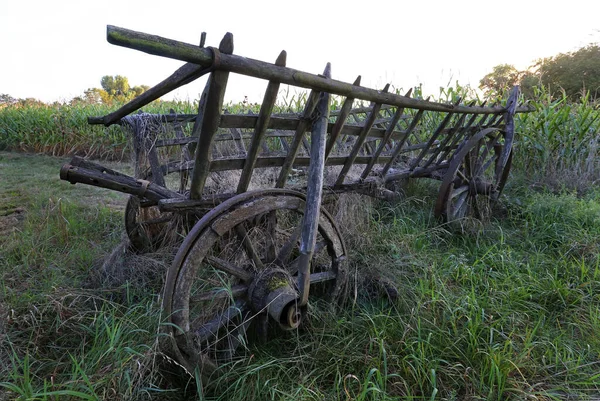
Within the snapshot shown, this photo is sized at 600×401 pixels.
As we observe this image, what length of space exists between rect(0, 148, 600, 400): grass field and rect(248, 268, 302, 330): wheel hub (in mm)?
161

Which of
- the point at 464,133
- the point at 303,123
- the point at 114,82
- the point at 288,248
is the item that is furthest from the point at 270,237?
the point at 114,82

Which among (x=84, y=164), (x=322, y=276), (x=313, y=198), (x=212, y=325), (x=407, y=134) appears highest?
(x=407, y=134)

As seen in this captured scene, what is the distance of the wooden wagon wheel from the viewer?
11.2ft

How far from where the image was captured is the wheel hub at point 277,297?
1.85 meters

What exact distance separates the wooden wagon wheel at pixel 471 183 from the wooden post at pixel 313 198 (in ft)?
5.96

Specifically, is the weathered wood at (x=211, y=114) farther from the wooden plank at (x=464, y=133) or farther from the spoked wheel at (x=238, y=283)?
the wooden plank at (x=464, y=133)

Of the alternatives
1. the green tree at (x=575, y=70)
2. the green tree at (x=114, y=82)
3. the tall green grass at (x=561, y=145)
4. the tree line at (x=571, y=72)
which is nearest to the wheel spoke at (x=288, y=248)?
the tall green grass at (x=561, y=145)

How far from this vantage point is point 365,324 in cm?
215

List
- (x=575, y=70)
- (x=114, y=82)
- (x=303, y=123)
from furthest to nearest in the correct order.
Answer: (x=114, y=82) → (x=575, y=70) → (x=303, y=123)

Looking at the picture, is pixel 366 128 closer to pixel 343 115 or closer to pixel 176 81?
pixel 343 115

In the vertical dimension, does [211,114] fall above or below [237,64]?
below

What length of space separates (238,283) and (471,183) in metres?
2.88

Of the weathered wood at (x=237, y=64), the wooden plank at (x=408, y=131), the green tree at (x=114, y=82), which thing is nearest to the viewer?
the weathered wood at (x=237, y=64)

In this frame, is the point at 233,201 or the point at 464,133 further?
the point at 464,133
